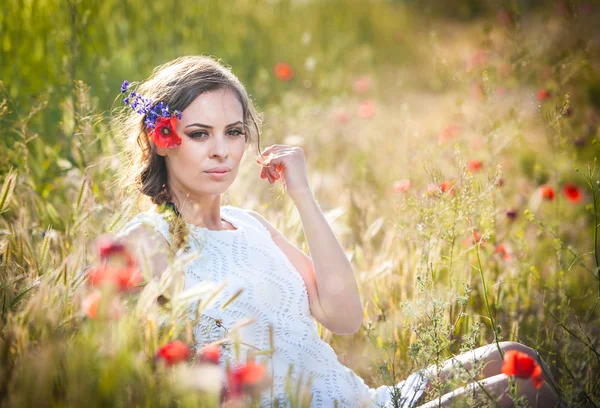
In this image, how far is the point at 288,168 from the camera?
7.30 feet

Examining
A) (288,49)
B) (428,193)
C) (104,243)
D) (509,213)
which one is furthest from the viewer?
(288,49)

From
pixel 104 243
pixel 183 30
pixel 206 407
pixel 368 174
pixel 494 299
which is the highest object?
pixel 183 30

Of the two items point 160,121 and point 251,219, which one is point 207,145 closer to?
point 160,121

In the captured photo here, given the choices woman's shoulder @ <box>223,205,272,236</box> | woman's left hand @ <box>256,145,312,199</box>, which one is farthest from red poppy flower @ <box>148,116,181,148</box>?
woman's shoulder @ <box>223,205,272,236</box>

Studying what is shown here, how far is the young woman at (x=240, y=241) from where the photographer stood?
201 cm

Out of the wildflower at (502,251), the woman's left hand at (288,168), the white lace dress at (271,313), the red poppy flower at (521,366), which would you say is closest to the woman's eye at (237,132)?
the woman's left hand at (288,168)

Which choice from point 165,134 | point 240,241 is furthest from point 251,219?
point 165,134

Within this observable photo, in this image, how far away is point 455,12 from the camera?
38.1ft

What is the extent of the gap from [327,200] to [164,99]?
7.07 ft

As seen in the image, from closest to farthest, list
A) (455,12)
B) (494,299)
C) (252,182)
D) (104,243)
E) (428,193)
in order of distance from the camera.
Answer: (104,243) < (428,193) < (494,299) < (252,182) < (455,12)

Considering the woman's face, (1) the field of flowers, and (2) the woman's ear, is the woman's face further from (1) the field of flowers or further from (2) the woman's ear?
(1) the field of flowers

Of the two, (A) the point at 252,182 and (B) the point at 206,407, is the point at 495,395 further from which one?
(A) the point at 252,182

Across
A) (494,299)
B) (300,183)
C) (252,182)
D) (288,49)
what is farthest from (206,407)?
(288,49)

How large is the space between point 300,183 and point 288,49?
5.19 meters
